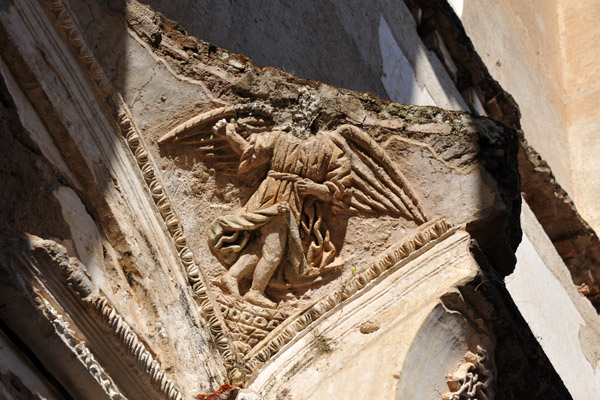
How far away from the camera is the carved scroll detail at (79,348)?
203cm

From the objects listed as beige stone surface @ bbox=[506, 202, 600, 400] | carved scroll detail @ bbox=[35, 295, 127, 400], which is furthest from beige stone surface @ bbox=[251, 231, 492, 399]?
beige stone surface @ bbox=[506, 202, 600, 400]

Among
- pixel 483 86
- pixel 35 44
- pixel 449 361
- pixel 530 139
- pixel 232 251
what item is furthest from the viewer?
pixel 530 139

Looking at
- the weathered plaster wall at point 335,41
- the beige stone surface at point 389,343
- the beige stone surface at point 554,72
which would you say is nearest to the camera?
the beige stone surface at point 389,343

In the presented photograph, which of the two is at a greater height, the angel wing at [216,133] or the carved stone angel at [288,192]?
the angel wing at [216,133]

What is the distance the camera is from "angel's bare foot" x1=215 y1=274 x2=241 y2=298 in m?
2.83

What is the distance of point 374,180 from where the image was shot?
301 cm

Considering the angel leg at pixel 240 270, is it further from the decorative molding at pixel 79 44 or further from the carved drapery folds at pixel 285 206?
the decorative molding at pixel 79 44

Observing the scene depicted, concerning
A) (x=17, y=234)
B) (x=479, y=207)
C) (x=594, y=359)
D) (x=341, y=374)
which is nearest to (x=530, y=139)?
(x=594, y=359)

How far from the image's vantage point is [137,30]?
2.95 metres

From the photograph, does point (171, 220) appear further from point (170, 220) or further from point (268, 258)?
point (268, 258)

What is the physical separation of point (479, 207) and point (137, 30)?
4.35 feet

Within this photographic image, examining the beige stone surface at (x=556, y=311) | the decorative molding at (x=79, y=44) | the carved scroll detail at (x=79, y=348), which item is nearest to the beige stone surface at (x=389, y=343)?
the carved scroll detail at (x=79, y=348)

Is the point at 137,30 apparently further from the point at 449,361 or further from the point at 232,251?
the point at 449,361

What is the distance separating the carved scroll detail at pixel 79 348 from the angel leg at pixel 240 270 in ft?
2.32
